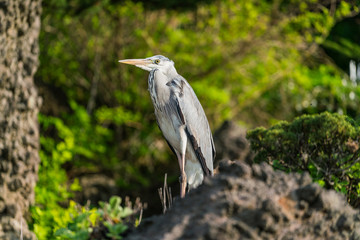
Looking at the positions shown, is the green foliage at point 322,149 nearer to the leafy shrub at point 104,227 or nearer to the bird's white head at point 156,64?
the bird's white head at point 156,64

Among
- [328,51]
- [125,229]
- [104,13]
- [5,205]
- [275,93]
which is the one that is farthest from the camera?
[328,51]

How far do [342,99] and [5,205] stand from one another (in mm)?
6431

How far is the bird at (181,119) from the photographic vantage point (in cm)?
450

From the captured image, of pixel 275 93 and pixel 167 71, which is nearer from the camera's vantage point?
pixel 167 71

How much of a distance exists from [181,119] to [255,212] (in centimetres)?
201

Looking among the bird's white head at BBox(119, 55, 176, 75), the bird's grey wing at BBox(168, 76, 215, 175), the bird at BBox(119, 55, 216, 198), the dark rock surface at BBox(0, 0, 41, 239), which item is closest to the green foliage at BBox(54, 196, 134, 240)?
the bird at BBox(119, 55, 216, 198)

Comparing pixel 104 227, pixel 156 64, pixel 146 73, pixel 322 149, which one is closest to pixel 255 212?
pixel 104 227

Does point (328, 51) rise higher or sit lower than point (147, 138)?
higher

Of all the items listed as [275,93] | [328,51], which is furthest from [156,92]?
[328,51]

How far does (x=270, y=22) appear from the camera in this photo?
9.36 metres

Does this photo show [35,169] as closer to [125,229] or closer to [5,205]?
[5,205]

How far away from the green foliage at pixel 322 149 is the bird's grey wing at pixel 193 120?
685 mm

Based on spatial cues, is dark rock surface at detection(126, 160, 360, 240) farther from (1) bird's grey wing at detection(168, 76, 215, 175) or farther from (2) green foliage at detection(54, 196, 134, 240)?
(1) bird's grey wing at detection(168, 76, 215, 175)

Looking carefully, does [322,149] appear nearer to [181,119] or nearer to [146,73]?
[181,119]
